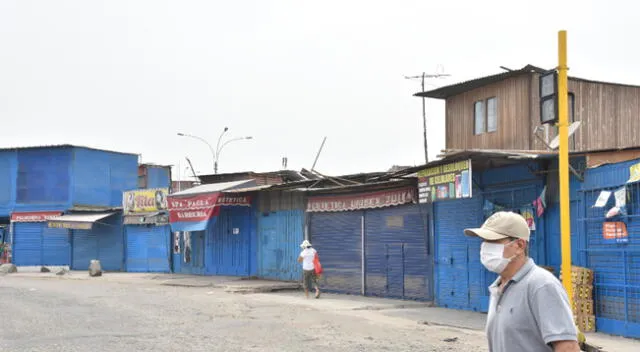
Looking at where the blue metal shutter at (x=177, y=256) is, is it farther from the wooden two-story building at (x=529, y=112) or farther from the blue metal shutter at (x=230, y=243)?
the wooden two-story building at (x=529, y=112)

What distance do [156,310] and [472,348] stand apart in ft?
27.5

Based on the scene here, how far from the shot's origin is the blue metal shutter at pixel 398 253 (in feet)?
65.8

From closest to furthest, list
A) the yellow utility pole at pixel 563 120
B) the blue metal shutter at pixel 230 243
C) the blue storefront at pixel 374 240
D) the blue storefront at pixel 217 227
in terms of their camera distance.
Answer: the yellow utility pole at pixel 563 120
the blue storefront at pixel 374 240
the blue storefront at pixel 217 227
the blue metal shutter at pixel 230 243

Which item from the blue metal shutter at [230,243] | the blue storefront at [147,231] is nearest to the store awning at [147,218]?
the blue storefront at [147,231]

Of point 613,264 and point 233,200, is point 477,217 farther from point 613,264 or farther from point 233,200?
point 233,200

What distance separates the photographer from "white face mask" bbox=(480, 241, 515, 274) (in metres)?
3.91

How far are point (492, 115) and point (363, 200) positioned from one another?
6341 mm

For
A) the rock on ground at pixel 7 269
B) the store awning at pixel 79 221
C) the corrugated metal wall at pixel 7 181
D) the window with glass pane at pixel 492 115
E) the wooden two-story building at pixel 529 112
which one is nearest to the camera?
the wooden two-story building at pixel 529 112

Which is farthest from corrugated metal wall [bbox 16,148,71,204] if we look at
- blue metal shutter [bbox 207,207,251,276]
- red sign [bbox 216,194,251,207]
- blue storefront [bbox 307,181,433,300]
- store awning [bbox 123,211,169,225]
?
blue storefront [bbox 307,181,433,300]

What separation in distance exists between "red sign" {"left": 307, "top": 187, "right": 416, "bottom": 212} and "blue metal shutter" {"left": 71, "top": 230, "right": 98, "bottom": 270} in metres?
18.0

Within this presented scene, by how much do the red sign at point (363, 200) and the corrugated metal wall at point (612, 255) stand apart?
20.6 ft

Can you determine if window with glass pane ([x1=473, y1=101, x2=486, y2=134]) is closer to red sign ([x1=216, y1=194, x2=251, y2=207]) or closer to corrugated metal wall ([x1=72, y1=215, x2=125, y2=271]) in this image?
red sign ([x1=216, y1=194, x2=251, y2=207])

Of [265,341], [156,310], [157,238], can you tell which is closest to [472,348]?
[265,341]

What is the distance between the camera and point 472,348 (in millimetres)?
12164
